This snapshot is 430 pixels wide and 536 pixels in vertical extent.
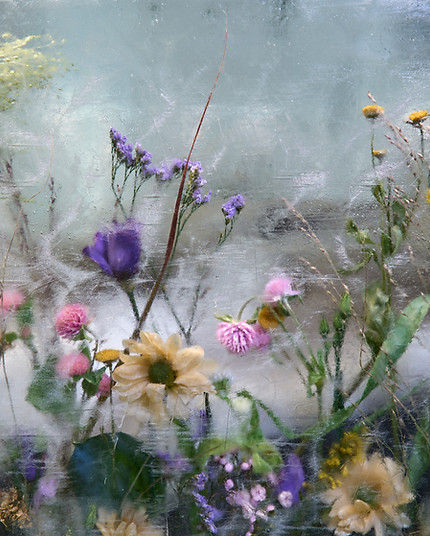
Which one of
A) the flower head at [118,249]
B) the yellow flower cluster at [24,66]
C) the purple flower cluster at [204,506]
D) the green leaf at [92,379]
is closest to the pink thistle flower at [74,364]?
the green leaf at [92,379]

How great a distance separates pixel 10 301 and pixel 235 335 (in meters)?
0.32

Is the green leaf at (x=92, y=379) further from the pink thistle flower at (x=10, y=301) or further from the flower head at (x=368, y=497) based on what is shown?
the flower head at (x=368, y=497)

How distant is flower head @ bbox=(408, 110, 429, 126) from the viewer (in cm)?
109

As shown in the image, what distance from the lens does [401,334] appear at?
1100mm

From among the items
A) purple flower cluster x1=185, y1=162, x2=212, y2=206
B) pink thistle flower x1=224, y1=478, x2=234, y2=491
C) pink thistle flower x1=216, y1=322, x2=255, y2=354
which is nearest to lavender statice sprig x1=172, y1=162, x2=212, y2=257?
purple flower cluster x1=185, y1=162, x2=212, y2=206

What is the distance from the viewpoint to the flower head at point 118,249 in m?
1.09

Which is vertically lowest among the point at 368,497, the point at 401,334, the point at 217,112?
the point at 368,497

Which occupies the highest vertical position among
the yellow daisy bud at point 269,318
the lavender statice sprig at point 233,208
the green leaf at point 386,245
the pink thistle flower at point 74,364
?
the lavender statice sprig at point 233,208

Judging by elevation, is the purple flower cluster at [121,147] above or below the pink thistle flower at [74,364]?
above

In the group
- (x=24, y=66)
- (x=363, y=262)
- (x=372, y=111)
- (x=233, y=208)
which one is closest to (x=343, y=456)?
(x=363, y=262)

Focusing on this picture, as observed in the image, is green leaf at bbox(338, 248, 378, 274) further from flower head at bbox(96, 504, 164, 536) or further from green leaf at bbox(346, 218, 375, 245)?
flower head at bbox(96, 504, 164, 536)

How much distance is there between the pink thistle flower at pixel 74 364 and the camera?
109cm

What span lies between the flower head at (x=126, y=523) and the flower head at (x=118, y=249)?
343mm

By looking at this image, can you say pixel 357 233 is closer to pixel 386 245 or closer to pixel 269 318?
pixel 386 245
